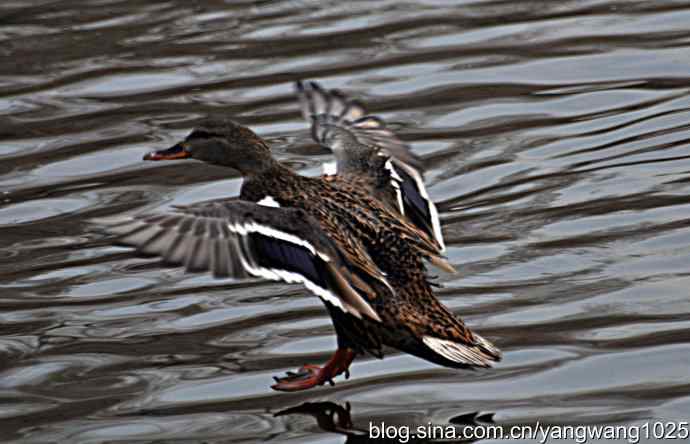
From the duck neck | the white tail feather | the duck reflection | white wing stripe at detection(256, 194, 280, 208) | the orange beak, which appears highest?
the orange beak

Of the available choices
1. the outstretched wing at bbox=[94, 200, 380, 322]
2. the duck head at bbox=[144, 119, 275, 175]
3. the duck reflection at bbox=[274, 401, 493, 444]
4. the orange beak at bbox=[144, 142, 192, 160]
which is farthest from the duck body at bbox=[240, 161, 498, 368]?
the orange beak at bbox=[144, 142, 192, 160]

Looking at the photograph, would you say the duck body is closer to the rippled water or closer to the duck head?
the rippled water

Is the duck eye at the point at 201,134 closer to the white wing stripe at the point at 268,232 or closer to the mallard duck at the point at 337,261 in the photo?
the mallard duck at the point at 337,261

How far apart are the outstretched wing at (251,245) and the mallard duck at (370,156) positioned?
72 centimetres

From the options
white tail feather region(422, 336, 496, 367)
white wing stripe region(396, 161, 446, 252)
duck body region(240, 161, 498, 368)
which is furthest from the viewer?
white wing stripe region(396, 161, 446, 252)

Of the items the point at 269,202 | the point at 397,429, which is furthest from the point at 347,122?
the point at 397,429

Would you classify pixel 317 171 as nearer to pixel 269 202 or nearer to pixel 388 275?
pixel 269 202

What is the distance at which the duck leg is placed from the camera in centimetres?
569

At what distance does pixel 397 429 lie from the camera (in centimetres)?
528

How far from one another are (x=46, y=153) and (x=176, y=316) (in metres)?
3.01

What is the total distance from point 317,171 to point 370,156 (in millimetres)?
2123

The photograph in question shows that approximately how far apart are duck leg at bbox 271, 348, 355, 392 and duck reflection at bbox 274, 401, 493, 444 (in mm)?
217

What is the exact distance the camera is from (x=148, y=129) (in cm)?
948

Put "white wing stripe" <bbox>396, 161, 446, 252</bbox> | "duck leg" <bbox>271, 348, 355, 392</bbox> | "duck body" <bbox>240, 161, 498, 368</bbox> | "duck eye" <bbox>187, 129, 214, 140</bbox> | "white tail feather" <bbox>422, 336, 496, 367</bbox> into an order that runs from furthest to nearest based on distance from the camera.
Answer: "duck eye" <bbox>187, 129, 214, 140</bbox> → "white wing stripe" <bbox>396, 161, 446, 252</bbox> → "duck leg" <bbox>271, 348, 355, 392</bbox> → "duck body" <bbox>240, 161, 498, 368</bbox> → "white tail feather" <bbox>422, 336, 496, 367</bbox>
